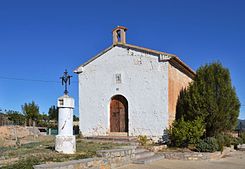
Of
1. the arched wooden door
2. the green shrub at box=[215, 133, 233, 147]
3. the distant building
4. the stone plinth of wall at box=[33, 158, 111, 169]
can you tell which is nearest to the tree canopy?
the green shrub at box=[215, 133, 233, 147]

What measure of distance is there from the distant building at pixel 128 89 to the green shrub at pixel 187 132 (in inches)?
46.6

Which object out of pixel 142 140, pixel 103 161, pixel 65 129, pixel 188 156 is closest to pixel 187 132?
pixel 188 156

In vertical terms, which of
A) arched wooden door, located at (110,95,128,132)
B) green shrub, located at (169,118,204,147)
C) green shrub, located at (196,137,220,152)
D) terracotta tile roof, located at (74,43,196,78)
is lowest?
green shrub, located at (196,137,220,152)

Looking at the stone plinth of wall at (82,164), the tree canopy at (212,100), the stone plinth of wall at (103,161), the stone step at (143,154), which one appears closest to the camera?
the stone plinth of wall at (82,164)

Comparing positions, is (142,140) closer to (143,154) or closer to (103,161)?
(143,154)

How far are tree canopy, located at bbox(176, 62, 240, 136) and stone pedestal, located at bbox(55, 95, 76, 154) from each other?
741 centimetres

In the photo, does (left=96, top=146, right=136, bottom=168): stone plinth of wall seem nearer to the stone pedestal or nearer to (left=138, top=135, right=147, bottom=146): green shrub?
the stone pedestal

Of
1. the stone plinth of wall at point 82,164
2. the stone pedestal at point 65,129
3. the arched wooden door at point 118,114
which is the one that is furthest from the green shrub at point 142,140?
the stone pedestal at point 65,129

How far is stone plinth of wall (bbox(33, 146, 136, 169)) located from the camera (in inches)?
306

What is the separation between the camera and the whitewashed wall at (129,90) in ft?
52.2

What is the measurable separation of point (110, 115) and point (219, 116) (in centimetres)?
639

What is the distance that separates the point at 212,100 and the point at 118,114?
18.3 ft

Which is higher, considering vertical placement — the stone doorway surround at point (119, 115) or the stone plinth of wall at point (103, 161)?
the stone doorway surround at point (119, 115)

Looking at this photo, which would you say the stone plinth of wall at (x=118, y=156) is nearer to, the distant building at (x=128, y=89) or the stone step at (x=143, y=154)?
the stone step at (x=143, y=154)
